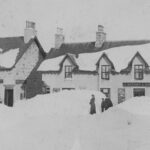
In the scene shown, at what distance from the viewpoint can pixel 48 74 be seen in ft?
156

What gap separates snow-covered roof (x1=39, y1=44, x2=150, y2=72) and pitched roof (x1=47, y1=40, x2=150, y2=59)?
0.95 meters

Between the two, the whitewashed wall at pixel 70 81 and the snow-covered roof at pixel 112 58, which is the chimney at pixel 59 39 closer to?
the snow-covered roof at pixel 112 58

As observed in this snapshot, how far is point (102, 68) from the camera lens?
147 feet

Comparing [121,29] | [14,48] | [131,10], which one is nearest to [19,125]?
[14,48]

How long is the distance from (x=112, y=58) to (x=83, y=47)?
229 inches

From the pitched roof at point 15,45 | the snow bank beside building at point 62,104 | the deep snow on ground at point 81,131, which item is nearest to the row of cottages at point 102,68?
the pitched roof at point 15,45

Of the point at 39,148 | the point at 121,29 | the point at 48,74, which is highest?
the point at 121,29

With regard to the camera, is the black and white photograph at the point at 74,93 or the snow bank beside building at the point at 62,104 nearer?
the black and white photograph at the point at 74,93

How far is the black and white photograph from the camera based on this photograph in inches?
769

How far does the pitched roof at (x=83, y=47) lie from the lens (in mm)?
47719

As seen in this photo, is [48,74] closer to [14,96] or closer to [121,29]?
[14,96]

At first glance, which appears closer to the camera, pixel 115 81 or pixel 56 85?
pixel 115 81

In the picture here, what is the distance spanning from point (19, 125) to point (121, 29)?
89.0m

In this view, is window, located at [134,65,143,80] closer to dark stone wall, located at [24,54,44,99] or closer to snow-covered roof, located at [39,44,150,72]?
snow-covered roof, located at [39,44,150,72]
